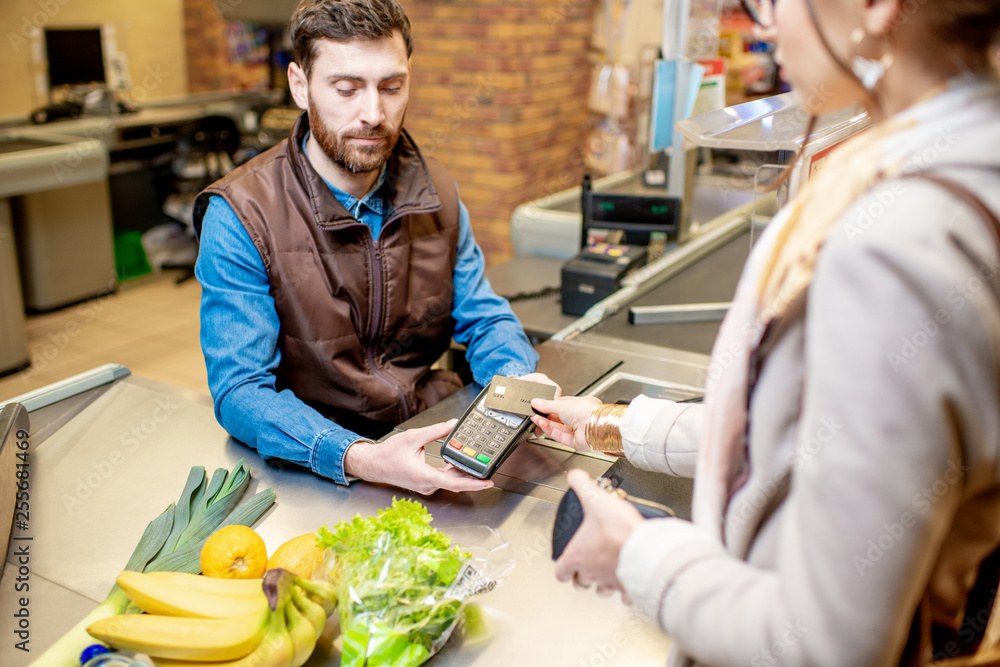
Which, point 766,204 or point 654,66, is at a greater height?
point 654,66

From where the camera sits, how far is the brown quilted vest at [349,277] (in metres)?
1.49

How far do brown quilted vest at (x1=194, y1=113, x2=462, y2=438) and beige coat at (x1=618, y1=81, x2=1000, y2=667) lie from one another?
42.3 inches

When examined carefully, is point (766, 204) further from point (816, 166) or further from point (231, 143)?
point (231, 143)

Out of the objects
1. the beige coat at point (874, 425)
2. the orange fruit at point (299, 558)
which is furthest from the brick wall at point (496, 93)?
the beige coat at point (874, 425)

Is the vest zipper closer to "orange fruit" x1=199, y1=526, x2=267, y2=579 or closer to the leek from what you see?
the leek

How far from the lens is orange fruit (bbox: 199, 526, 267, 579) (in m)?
0.94

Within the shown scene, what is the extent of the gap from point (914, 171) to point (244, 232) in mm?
1183

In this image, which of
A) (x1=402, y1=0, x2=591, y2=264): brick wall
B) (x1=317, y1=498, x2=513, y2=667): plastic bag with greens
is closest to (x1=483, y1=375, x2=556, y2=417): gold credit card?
(x1=317, y1=498, x2=513, y2=667): plastic bag with greens

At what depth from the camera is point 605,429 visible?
1.06 m

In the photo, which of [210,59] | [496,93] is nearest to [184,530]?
[496,93]

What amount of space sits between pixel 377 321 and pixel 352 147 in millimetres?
342

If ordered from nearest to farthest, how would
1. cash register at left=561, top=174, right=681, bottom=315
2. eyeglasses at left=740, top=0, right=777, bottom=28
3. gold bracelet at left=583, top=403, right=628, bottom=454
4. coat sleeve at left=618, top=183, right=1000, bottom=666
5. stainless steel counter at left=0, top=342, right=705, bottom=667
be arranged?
1. coat sleeve at left=618, top=183, right=1000, bottom=666
2. eyeglasses at left=740, top=0, right=777, bottom=28
3. stainless steel counter at left=0, top=342, right=705, bottom=667
4. gold bracelet at left=583, top=403, right=628, bottom=454
5. cash register at left=561, top=174, right=681, bottom=315

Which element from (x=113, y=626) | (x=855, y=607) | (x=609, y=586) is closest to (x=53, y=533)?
(x=113, y=626)

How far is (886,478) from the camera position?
48 cm
